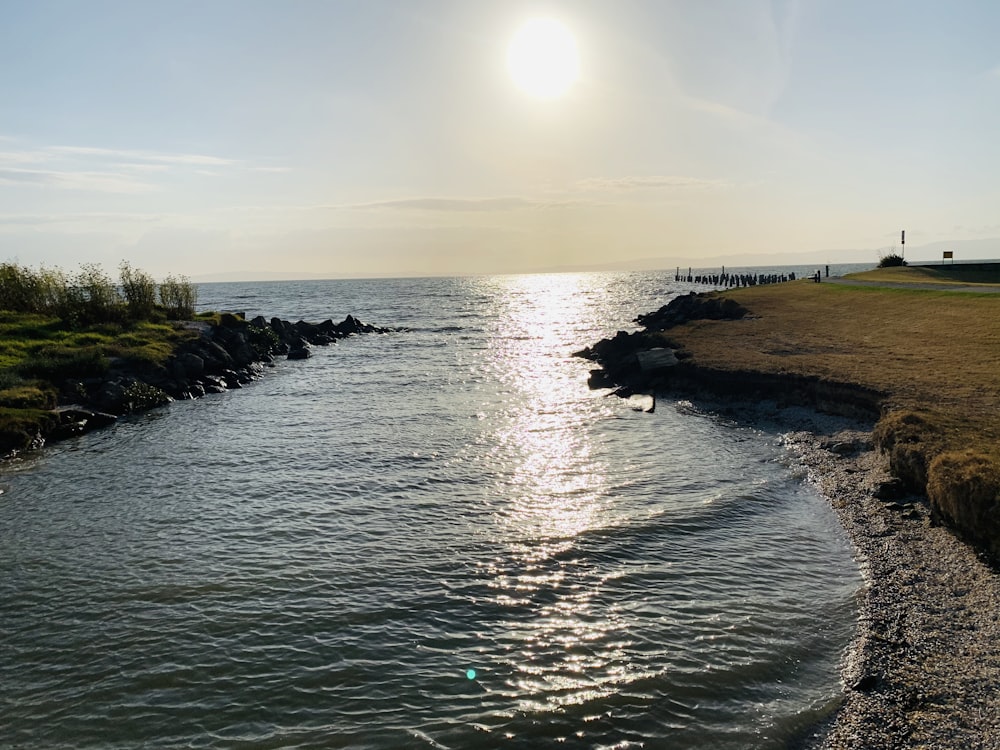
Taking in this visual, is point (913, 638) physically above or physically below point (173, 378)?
below

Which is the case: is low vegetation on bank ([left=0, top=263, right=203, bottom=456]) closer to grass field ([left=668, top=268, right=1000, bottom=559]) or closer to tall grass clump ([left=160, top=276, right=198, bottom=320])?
tall grass clump ([left=160, top=276, right=198, bottom=320])

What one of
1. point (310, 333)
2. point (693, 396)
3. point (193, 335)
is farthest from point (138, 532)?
point (310, 333)

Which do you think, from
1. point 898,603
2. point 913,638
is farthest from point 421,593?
point 898,603

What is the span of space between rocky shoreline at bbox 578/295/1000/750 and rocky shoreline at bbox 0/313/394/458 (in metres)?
24.8

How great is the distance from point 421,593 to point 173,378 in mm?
27643

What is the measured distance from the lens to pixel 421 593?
11562mm

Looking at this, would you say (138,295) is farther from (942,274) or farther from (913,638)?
(942,274)

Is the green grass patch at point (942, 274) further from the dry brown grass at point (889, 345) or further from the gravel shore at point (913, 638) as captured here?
the gravel shore at point (913, 638)

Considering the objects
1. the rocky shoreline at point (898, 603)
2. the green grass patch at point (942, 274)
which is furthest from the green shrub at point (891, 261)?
the rocky shoreline at point (898, 603)

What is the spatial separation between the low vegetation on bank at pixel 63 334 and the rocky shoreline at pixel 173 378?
1.07 ft

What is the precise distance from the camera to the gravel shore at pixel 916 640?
768 cm

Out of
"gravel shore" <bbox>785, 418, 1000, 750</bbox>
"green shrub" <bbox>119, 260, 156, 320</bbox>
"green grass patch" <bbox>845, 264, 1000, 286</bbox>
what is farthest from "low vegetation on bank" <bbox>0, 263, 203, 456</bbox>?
"green grass patch" <bbox>845, 264, 1000, 286</bbox>

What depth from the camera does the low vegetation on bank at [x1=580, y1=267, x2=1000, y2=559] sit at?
12656mm

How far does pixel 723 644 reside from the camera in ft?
32.2
